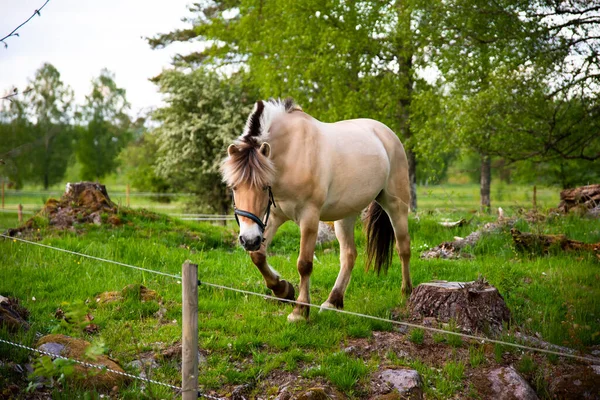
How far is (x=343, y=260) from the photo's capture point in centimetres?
638

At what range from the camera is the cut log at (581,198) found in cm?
1174

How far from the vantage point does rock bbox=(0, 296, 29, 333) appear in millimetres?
4969

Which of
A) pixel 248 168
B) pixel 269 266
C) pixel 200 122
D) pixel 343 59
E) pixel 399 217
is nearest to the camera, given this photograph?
pixel 248 168

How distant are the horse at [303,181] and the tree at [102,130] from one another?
132ft

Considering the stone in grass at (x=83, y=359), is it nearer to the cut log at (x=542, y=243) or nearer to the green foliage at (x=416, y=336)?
the green foliage at (x=416, y=336)

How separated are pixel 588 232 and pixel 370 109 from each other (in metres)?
9.73

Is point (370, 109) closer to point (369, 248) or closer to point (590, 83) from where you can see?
point (590, 83)

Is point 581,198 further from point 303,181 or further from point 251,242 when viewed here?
point 251,242

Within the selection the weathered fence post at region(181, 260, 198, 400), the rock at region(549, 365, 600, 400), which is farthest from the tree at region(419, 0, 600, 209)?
the weathered fence post at region(181, 260, 198, 400)

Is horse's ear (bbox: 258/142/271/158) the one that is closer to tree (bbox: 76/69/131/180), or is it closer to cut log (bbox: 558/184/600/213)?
cut log (bbox: 558/184/600/213)

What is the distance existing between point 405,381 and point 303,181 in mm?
2104

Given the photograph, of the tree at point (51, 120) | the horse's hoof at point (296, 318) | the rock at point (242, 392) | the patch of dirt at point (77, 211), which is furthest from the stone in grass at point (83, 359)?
the tree at point (51, 120)

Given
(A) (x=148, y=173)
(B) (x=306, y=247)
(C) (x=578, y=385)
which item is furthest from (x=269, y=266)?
(A) (x=148, y=173)

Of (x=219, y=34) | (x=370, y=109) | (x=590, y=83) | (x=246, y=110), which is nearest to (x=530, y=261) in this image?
(x=590, y=83)
